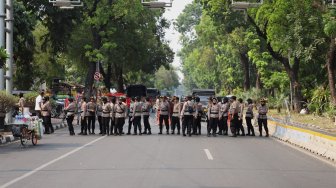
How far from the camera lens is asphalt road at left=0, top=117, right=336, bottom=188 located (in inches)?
425

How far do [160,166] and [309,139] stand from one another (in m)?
7.10

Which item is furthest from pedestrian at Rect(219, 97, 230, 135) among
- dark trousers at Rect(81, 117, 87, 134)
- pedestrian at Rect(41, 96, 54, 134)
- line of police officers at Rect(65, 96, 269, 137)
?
pedestrian at Rect(41, 96, 54, 134)

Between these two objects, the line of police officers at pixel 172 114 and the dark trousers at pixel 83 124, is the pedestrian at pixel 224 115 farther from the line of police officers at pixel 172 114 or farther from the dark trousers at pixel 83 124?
the dark trousers at pixel 83 124

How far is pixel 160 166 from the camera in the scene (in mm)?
13156

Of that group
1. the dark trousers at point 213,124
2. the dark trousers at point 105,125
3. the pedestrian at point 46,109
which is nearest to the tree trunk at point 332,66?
the dark trousers at point 213,124

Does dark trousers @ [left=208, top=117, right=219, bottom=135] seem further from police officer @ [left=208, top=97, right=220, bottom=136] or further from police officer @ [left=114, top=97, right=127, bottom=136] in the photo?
police officer @ [left=114, top=97, right=127, bottom=136]

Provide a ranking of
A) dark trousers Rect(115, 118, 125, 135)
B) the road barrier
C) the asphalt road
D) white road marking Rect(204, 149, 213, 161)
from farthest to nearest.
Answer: dark trousers Rect(115, 118, 125, 135) < the road barrier < white road marking Rect(204, 149, 213, 161) < the asphalt road

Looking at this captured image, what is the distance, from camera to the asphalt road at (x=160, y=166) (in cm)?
1080

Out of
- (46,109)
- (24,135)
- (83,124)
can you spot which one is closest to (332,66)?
(83,124)

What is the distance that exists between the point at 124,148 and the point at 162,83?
153m

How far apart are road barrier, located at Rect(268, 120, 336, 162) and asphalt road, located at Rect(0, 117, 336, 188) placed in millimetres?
571

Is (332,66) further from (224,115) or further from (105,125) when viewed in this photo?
(105,125)

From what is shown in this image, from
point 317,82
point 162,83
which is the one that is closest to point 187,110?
point 317,82

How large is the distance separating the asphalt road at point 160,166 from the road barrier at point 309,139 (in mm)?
571
